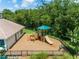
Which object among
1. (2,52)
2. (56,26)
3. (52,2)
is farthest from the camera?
(52,2)

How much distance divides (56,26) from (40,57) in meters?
25.0

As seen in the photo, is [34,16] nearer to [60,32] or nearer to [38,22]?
[38,22]

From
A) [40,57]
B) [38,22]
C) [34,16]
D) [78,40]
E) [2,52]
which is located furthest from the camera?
[34,16]

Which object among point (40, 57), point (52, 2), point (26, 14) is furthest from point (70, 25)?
point (26, 14)

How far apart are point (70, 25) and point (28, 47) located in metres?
15.2

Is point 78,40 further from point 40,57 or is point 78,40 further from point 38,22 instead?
point 38,22

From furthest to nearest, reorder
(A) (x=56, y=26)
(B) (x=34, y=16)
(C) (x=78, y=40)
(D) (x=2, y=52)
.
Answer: (B) (x=34, y=16)
(A) (x=56, y=26)
(D) (x=2, y=52)
(C) (x=78, y=40)

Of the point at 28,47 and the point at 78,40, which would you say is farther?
the point at 28,47

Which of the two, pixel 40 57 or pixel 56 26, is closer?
pixel 40 57

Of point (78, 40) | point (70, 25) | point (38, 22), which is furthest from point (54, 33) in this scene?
point (78, 40)

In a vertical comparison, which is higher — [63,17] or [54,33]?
[63,17]

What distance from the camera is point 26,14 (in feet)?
243

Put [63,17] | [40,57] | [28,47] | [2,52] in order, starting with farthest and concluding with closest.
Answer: [63,17], [28,47], [2,52], [40,57]

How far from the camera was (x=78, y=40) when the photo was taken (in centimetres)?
2730
